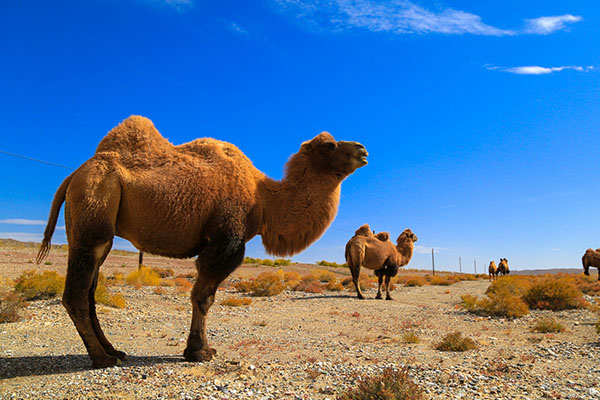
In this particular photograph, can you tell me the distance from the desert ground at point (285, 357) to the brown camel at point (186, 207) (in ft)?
2.59

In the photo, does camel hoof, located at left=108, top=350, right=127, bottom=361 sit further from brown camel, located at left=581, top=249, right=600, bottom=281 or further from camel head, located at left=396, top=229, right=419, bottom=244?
brown camel, located at left=581, top=249, right=600, bottom=281

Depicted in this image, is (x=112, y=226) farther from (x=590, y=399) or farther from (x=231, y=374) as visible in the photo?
(x=590, y=399)

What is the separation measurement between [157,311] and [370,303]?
8392 mm

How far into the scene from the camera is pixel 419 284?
96.3 ft

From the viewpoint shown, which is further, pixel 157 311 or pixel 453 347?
pixel 157 311

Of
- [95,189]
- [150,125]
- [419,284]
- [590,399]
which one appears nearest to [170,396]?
[95,189]

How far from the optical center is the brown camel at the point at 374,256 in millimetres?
19125

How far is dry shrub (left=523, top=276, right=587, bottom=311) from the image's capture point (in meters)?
15.5

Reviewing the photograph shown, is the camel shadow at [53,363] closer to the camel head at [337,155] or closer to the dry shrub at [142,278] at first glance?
the camel head at [337,155]

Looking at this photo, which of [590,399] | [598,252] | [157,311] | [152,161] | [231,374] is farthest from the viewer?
[598,252]

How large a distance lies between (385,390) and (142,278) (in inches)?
631

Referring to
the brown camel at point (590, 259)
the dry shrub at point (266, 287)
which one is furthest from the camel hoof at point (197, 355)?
the brown camel at point (590, 259)

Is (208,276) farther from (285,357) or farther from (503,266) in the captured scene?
(503,266)

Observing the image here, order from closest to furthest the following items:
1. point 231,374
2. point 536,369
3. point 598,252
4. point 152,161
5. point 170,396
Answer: point 170,396 < point 231,374 < point 152,161 < point 536,369 < point 598,252
